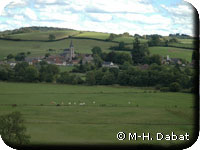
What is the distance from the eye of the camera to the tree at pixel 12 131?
824 cm

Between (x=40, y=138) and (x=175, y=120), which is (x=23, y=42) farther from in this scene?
(x=175, y=120)

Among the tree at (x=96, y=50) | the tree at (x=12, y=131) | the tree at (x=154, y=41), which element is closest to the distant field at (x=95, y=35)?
the tree at (x=96, y=50)

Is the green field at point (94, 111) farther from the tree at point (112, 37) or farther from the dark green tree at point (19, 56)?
the tree at point (112, 37)

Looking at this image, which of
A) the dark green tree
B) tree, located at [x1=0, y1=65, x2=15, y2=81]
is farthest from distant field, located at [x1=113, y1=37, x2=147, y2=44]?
tree, located at [x1=0, y1=65, x2=15, y2=81]

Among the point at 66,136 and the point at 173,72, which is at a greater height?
the point at 173,72

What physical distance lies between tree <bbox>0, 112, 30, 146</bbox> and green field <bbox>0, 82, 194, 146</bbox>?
235mm

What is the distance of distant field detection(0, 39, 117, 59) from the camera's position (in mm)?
10875

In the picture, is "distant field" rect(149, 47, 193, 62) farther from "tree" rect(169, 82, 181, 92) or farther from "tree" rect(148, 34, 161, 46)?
"tree" rect(169, 82, 181, 92)

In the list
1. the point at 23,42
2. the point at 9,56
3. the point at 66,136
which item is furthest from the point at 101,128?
the point at 23,42

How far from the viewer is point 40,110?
9.48 metres

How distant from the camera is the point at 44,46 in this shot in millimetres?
11766

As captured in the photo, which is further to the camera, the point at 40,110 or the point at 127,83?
the point at 127,83

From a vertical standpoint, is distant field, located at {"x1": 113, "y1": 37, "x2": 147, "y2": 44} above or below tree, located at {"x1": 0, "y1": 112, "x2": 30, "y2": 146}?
above

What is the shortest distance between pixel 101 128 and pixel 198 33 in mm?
2966
